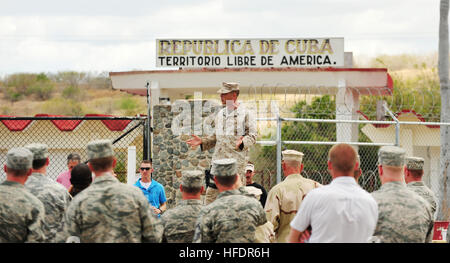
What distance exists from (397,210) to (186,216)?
165 cm

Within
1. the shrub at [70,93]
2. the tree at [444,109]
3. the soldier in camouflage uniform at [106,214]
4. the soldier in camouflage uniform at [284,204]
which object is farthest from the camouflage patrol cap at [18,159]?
the shrub at [70,93]

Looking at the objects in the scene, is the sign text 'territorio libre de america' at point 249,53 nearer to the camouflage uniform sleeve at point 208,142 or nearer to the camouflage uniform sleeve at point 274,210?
the camouflage uniform sleeve at point 208,142

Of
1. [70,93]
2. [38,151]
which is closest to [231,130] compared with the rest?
[38,151]

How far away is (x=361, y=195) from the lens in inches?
175

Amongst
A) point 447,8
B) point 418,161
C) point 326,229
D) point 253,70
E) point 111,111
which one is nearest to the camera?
point 326,229

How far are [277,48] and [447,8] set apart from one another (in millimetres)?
4864

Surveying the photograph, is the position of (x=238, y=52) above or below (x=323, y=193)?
above

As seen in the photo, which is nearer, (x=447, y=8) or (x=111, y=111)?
(x=447, y=8)

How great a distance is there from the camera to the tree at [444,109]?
12.5 metres

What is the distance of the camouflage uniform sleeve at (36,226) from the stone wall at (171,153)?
17.4ft

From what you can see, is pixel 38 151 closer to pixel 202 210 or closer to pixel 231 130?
pixel 202 210

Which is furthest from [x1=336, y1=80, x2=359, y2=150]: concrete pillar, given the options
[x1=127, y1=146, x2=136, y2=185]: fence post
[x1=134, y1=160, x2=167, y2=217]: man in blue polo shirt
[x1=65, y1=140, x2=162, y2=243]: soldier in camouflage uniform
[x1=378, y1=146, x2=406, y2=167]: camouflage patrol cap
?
[x1=65, y1=140, x2=162, y2=243]: soldier in camouflage uniform

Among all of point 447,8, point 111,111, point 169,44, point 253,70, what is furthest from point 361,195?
point 111,111

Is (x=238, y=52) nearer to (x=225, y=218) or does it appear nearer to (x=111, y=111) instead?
(x=225, y=218)
